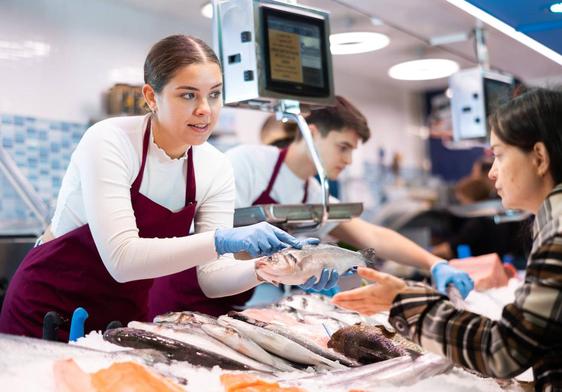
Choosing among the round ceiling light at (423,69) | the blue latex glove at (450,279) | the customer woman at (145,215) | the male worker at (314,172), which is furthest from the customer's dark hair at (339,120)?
the round ceiling light at (423,69)

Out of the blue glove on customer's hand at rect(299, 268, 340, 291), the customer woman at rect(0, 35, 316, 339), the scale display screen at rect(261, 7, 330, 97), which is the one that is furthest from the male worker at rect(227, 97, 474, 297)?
the blue glove on customer's hand at rect(299, 268, 340, 291)

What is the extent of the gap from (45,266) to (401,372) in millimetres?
1058

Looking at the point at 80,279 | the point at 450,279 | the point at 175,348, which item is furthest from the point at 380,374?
the point at 450,279

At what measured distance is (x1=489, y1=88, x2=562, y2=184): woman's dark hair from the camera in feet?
4.96

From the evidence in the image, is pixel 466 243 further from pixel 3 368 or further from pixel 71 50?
pixel 3 368

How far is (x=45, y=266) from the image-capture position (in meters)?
2.05

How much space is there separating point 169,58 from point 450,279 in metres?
1.35

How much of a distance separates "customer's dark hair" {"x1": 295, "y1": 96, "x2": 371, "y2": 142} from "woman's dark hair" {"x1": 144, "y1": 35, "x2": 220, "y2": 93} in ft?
2.90

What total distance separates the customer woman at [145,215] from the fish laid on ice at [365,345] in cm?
26

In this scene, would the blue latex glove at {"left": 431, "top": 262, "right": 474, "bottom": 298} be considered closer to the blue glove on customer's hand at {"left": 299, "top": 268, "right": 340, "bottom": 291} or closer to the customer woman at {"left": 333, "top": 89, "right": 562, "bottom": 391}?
the blue glove on customer's hand at {"left": 299, "top": 268, "right": 340, "bottom": 291}

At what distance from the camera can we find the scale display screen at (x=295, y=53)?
7.92 feet

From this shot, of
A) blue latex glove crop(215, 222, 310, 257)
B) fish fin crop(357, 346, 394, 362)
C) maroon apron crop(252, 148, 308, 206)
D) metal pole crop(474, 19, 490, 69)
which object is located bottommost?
fish fin crop(357, 346, 394, 362)

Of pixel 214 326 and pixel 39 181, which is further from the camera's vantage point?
pixel 39 181

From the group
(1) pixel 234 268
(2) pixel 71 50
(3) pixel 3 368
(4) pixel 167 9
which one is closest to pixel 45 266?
(1) pixel 234 268
